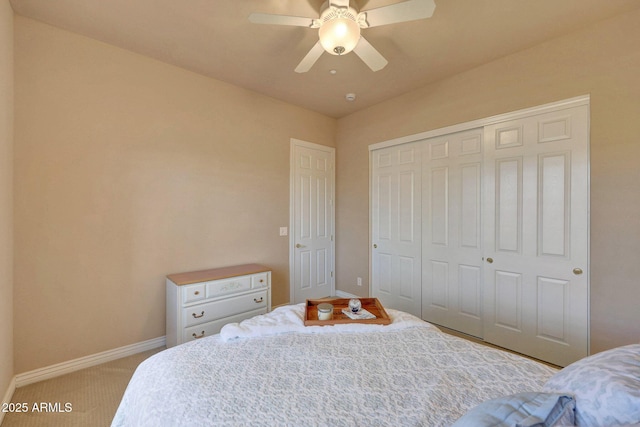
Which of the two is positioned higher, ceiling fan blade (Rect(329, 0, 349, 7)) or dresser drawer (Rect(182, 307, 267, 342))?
ceiling fan blade (Rect(329, 0, 349, 7))

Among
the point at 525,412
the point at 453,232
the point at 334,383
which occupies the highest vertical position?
the point at 453,232

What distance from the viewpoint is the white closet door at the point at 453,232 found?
108 inches

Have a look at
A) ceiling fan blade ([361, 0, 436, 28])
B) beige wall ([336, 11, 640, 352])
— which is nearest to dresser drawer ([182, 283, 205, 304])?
ceiling fan blade ([361, 0, 436, 28])

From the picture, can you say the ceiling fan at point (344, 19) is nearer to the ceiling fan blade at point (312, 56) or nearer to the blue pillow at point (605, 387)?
the ceiling fan blade at point (312, 56)

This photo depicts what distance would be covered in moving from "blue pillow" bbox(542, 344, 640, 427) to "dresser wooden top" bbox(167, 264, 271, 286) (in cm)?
240

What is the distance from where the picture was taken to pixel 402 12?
1.55 metres

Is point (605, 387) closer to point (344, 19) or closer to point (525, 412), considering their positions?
point (525, 412)

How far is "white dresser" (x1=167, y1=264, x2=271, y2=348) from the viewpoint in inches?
92.5

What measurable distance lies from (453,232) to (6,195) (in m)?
3.77

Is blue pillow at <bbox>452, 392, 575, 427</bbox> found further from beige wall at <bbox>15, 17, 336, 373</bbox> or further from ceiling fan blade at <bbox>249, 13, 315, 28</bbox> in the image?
beige wall at <bbox>15, 17, 336, 373</bbox>

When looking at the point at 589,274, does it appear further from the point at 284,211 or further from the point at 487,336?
the point at 284,211

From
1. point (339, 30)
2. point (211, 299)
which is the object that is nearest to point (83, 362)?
point (211, 299)

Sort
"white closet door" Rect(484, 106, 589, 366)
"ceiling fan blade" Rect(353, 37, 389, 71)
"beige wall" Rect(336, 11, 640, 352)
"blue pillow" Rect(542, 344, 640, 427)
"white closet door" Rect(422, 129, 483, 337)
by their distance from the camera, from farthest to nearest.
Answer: "white closet door" Rect(422, 129, 483, 337) < "white closet door" Rect(484, 106, 589, 366) < "beige wall" Rect(336, 11, 640, 352) < "ceiling fan blade" Rect(353, 37, 389, 71) < "blue pillow" Rect(542, 344, 640, 427)

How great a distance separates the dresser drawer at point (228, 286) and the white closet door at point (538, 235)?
2428 mm
